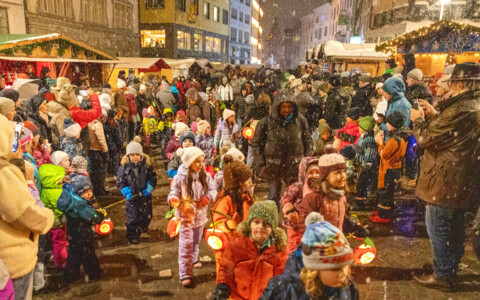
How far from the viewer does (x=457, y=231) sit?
4309 mm

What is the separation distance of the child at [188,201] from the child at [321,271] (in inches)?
94.0

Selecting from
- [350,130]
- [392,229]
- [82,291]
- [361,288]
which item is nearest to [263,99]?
[350,130]

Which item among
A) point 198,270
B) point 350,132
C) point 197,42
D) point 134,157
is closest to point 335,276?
point 198,270

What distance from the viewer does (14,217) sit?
2.55m

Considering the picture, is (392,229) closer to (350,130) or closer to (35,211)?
(350,130)

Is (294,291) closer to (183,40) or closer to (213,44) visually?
(183,40)

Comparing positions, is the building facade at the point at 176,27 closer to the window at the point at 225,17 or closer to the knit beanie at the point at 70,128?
the window at the point at 225,17

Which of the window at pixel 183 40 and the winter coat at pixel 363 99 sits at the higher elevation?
the window at pixel 183 40

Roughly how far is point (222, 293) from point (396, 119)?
4.81 m

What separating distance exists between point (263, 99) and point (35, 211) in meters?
6.74

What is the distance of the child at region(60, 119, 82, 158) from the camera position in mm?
6305

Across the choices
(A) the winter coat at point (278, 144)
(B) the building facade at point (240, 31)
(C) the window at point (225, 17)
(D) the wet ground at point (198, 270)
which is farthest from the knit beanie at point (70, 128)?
(B) the building facade at point (240, 31)

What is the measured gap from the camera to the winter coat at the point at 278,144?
17.9 ft

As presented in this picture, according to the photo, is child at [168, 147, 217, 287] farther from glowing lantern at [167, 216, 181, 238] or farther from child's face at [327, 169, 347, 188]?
child's face at [327, 169, 347, 188]
